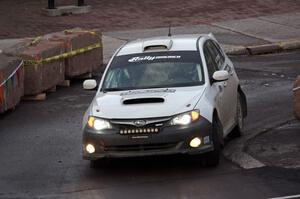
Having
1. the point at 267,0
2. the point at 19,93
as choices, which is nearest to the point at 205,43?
the point at 19,93

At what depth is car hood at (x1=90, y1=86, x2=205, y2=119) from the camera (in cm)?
1010

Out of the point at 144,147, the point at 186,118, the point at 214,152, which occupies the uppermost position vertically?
the point at 186,118

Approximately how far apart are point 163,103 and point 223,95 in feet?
4.50

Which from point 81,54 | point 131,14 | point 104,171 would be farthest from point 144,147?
point 131,14

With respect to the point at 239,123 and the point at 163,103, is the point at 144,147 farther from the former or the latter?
the point at 239,123

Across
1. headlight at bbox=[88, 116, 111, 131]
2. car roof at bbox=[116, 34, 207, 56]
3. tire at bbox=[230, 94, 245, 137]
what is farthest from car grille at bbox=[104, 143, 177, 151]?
tire at bbox=[230, 94, 245, 137]

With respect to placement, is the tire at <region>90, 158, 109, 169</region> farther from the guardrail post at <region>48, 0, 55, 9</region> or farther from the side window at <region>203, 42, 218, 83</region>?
the guardrail post at <region>48, 0, 55, 9</region>

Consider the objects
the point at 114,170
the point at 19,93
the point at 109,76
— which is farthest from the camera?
the point at 19,93

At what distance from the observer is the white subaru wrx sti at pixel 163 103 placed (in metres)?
10.0

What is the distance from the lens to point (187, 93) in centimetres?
1060

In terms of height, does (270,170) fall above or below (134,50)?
below

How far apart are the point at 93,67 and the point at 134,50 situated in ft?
22.9

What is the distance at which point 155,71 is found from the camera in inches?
446

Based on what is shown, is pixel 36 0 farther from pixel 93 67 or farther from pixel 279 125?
pixel 279 125
